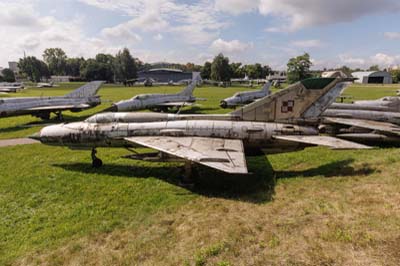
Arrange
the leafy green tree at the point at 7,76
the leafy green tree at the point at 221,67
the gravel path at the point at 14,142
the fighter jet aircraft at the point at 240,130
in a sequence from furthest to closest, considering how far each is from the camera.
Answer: the leafy green tree at the point at 7,76, the leafy green tree at the point at 221,67, the gravel path at the point at 14,142, the fighter jet aircraft at the point at 240,130

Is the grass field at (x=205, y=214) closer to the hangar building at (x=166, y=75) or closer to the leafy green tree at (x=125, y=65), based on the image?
the leafy green tree at (x=125, y=65)

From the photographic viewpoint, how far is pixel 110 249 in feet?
21.7

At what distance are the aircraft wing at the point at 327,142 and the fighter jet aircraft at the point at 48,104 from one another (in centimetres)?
2373

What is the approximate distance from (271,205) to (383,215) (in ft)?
9.98

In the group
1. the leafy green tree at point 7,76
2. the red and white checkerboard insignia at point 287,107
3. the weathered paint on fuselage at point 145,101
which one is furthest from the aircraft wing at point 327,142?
the leafy green tree at point 7,76

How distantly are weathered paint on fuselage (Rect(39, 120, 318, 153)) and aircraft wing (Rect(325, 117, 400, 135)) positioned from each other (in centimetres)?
579

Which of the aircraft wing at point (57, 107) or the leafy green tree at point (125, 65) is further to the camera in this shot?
the leafy green tree at point (125, 65)

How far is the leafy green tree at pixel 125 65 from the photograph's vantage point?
386 feet

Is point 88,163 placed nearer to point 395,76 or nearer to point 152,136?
point 152,136

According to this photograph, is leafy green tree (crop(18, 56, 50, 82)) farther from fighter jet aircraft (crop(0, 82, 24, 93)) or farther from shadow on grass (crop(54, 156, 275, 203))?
shadow on grass (crop(54, 156, 275, 203))

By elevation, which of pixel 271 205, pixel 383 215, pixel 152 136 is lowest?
pixel 271 205

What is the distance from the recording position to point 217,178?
11.3 meters

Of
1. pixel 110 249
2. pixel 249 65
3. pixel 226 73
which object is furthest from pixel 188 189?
pixel 249 65

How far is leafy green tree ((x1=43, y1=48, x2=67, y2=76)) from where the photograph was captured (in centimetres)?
16311
